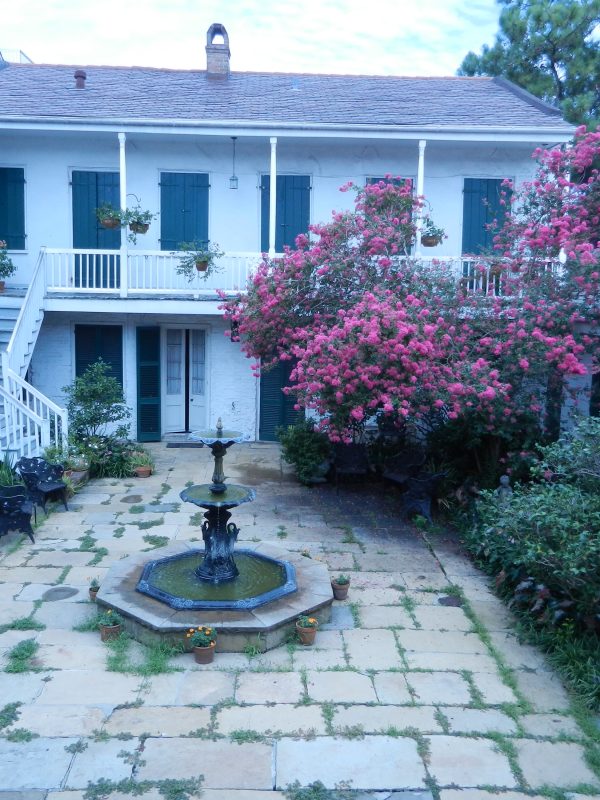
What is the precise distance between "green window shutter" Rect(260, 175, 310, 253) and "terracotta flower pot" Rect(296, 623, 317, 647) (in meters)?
8.62

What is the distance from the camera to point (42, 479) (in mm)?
8719

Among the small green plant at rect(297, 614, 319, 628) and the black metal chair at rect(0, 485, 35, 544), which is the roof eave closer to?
the black metal chair at rect(0, 485, 35, 544)

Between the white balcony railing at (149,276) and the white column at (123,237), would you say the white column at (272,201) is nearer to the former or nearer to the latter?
the white balcony railing at (149,276)

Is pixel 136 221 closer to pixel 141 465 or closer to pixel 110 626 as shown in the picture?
pixel 141 465

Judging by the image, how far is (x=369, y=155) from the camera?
42.0ft

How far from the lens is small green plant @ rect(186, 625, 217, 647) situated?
529cm

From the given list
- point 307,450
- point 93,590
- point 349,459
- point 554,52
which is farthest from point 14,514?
point 554,52

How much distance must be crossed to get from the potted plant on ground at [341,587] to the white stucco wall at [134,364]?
22.7 feet

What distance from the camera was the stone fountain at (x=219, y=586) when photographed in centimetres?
554

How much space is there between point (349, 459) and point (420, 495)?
4.82 feet

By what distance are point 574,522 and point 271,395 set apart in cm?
832

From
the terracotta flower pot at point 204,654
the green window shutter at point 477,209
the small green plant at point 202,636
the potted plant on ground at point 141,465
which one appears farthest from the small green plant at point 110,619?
the green window shutter at point 477,209

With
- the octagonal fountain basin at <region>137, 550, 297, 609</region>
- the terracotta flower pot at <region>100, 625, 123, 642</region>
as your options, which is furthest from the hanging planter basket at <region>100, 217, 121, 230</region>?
the terracotta flower pot at <region>100, 625, 123, 642</region>

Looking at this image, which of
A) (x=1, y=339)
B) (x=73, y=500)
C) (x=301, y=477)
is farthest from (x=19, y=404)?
(x=301, y=477)
